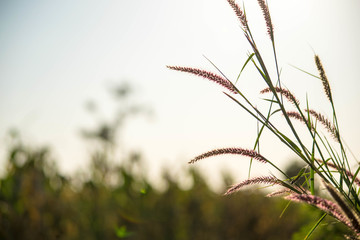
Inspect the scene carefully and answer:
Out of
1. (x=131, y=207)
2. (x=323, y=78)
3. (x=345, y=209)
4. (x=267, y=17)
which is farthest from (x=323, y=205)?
(x=131, y=207)

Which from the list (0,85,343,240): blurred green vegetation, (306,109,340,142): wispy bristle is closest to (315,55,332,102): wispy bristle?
(306,109,340,142): wispy bristle

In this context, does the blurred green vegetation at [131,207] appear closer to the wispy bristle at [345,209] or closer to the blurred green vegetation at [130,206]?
the blurred green vegetation at [130,206]

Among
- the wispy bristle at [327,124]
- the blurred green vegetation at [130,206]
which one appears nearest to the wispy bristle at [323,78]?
the wispy bristle at [327,124]

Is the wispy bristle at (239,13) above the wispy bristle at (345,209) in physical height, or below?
above

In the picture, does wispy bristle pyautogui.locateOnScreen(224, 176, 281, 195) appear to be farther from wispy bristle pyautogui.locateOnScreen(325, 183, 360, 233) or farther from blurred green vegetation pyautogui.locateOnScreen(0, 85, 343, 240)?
blurred green vegetation pyautogui.locateOnScreen(0, 85, 343, 240)

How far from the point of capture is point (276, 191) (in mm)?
1455

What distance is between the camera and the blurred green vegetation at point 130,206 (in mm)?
6586

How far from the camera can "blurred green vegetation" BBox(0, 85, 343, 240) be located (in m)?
6.59

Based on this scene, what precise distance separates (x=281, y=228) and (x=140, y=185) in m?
4.25

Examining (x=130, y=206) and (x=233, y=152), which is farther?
(x=130, y=206)

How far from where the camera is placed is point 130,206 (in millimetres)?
8438

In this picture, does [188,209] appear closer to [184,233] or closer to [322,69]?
[184,233]

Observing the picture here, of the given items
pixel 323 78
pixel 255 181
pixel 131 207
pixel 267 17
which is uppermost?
pixel 267 17

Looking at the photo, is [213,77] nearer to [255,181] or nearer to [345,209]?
[255,181]
